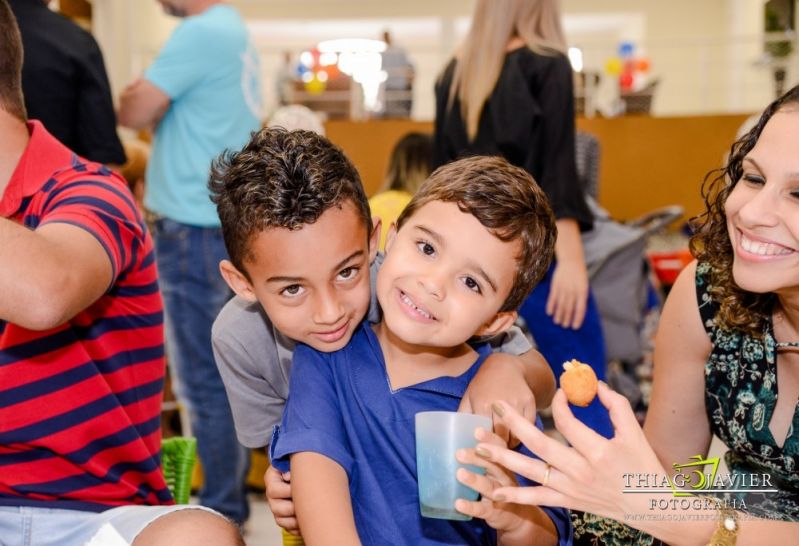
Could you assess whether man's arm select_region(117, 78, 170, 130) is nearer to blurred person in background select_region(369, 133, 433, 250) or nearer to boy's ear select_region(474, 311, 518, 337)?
blurred person in background select_region(369, 133, 433, 250)

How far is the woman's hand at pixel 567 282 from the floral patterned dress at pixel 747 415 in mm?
715

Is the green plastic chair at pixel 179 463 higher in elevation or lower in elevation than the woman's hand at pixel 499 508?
lower

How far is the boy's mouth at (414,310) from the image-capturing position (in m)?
1.20

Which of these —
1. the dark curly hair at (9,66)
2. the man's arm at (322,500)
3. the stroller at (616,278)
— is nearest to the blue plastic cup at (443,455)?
the man's arm at (322,500)

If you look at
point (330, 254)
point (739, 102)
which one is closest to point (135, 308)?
point (330, 254)

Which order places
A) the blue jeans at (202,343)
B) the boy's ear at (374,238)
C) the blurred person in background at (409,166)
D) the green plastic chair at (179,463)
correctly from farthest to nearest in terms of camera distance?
the blurred person in background at (409,166) < the blue jeans at (202,343) < the green plastic chair at (179,463) < the boy's ear at (374,238)

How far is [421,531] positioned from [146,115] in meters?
1.83

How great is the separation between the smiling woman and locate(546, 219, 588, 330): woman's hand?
653mm

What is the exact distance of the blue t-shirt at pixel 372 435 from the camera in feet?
3.92

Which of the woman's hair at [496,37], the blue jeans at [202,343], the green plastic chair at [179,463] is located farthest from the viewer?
the blue jeans at [202,343]

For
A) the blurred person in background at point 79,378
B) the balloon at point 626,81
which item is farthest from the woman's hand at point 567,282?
the balloon at point 626,81

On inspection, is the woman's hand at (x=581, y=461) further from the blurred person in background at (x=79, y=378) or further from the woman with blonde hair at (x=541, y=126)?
the woman with blonde hair at (x=541, y=126)

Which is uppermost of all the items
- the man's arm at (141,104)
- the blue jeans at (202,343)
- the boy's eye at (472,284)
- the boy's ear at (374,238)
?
the man's arm at (141,104)

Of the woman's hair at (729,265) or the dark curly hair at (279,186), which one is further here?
the woman's hair at (729,265)
